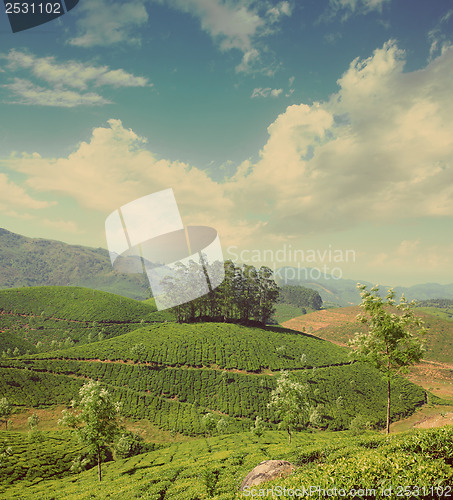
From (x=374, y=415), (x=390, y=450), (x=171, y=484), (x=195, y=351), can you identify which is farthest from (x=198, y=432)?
(x=390, y=450)

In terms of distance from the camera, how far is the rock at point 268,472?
12344mm

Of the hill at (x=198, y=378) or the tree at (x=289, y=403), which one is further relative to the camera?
the hill at (x=198, y=378)

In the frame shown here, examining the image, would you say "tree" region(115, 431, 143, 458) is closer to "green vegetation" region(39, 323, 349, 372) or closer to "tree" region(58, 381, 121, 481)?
"tree" region(58, 381, 121, 481)

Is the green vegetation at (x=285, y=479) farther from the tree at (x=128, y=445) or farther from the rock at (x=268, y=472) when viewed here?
the tree at (x=128, y=445)

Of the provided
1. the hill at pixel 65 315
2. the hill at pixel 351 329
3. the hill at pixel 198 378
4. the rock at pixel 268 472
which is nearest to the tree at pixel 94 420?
the rock at pixel 268 472

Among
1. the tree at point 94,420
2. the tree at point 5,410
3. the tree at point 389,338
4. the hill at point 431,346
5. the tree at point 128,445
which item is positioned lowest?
the hill at point 431,346

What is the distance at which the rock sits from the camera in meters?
12.3

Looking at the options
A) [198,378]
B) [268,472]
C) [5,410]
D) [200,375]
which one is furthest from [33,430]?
[268,472]

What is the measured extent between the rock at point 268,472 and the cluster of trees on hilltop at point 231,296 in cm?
A: 8460

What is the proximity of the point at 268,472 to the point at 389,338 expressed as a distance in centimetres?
1610

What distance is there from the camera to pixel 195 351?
6888cm

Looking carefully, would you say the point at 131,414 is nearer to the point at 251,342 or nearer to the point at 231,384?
the point at 231,384

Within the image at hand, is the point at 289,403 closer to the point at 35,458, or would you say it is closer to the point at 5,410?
the point at 35,458

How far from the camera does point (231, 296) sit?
3930 inches
